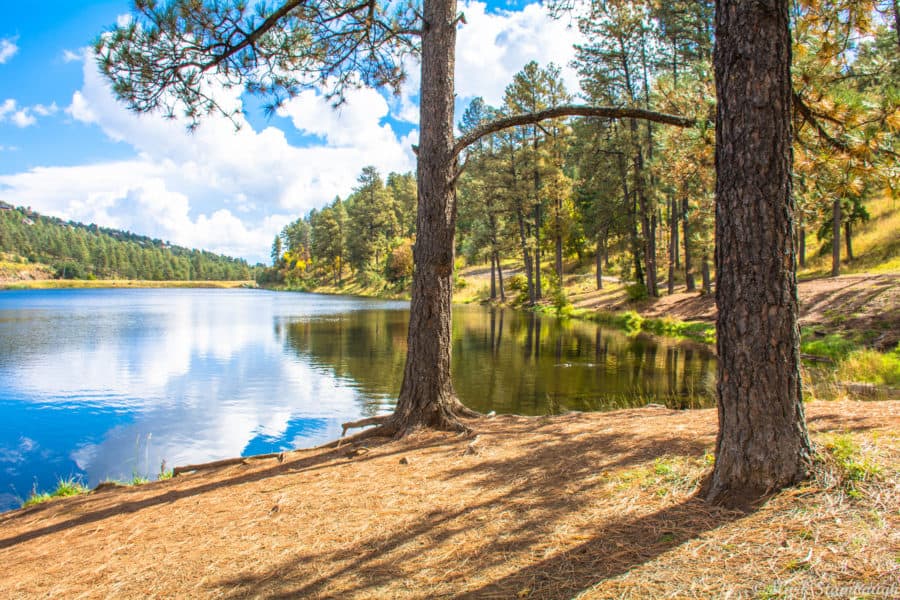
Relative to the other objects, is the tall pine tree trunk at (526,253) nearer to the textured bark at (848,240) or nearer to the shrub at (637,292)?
the shrub at (637,292)

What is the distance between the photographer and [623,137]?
24.9 metres

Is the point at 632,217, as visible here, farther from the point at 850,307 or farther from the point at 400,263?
the point at 400,263

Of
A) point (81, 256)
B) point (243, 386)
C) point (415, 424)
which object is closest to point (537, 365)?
point (243, 386)

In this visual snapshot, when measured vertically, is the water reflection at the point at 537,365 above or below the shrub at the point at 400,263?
below

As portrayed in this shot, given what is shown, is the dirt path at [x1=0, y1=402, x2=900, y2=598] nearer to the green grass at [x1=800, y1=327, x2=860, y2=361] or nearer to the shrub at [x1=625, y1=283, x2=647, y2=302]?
the green grass at [x1=800, y1=327, x2=860, y2=361]

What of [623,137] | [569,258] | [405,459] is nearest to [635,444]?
[405,459]

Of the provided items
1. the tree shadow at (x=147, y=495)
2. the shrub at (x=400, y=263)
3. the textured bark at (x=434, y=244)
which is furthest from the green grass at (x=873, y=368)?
the shrub at (x=400, y=263)

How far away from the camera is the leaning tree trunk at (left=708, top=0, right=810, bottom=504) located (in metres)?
2.98

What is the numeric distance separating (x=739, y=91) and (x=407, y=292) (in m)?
54.6

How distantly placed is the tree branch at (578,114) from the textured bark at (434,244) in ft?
1.10

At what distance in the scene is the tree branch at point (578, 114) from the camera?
495cm

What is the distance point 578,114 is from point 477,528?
4.40 metres

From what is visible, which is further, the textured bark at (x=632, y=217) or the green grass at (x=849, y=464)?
the textured bark at (x=632, y=217)

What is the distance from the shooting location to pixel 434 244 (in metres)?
5.82
